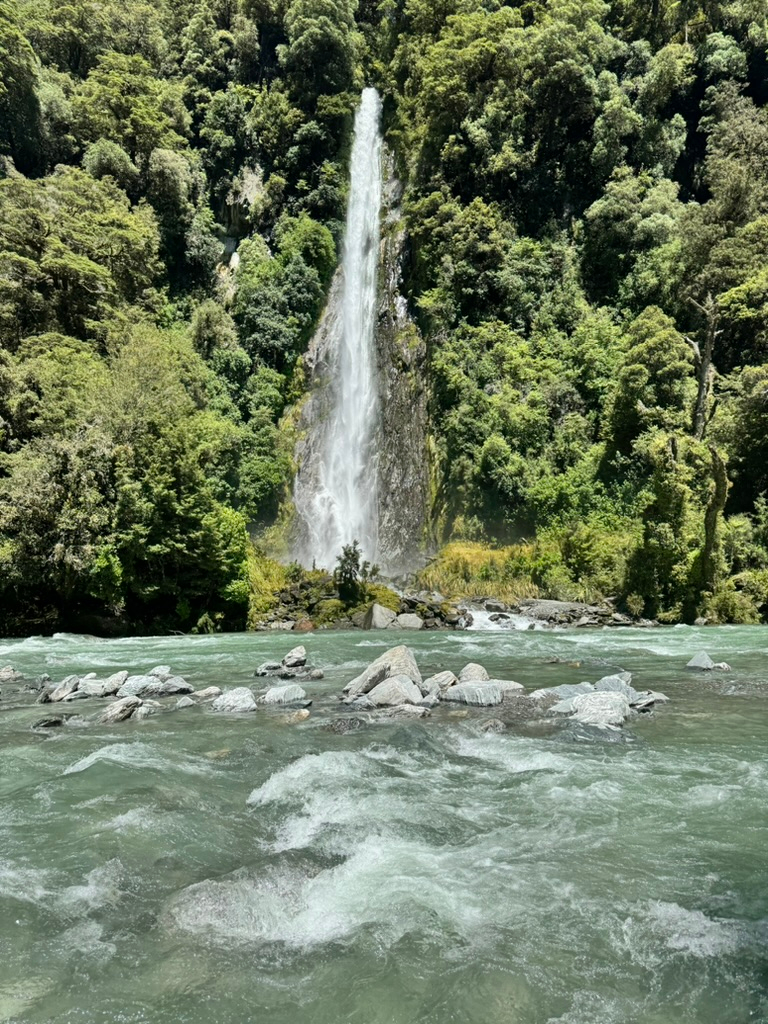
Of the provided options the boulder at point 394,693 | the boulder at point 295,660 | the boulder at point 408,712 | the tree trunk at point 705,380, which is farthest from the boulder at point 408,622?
the tree trunk at point 705,380

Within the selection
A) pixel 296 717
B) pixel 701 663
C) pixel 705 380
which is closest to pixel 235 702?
pixel 296 717

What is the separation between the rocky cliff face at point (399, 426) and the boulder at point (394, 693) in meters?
19.4

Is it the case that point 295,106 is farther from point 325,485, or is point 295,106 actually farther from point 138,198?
point 325,485

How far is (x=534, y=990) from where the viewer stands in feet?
11.2

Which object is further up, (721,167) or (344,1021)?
(721,167)

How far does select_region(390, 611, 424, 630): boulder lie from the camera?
70.7 feet

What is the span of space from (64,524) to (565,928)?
59.3 feet

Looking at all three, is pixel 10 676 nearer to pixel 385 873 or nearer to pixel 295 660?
pixel 295 660

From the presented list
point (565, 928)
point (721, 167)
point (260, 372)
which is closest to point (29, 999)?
point (565, 928)

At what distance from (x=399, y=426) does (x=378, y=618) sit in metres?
14.1

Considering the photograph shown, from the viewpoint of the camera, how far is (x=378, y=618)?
21.8m

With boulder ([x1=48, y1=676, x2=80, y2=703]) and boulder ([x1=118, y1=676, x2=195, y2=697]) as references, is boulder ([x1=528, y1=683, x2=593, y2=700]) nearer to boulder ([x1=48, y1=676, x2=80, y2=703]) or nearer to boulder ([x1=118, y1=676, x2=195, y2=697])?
boulder ([x1=118, y1=676, x2=195, y2=697])

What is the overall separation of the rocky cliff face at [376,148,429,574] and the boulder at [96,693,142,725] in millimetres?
20677

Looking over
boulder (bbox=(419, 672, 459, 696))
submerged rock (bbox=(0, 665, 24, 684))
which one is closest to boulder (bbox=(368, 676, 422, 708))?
boulder (bbox=(419, 672, 459, 696))
